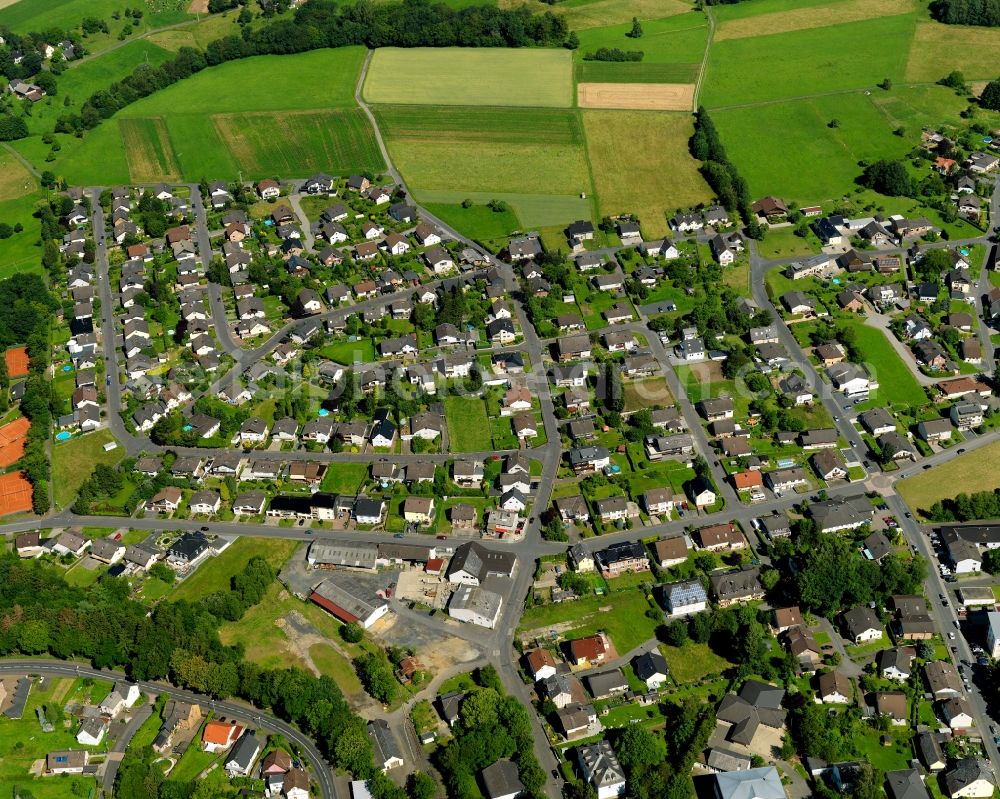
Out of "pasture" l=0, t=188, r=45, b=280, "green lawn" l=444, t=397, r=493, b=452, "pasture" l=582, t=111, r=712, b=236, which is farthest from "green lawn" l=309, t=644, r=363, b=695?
"pasture" l=0, t=188, r=45, b=280

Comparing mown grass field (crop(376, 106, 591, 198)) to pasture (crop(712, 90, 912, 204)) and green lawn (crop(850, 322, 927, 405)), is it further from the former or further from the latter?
green lawn (crop(850, 322, 927, 405))

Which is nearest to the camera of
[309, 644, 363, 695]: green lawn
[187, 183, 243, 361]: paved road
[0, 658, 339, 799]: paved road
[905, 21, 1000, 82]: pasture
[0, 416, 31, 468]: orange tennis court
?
[0, 658, 339, 799]: paved road

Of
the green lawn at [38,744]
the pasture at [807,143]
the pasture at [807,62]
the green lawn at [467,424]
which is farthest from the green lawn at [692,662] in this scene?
the pasture at [807,62]

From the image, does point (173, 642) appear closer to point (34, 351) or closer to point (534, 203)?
point (34, 351)

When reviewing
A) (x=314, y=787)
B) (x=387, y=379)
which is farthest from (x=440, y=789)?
(x=387, y=379)

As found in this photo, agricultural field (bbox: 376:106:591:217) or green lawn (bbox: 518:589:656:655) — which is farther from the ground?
agricultural field (bbox: 376:106:591:217)

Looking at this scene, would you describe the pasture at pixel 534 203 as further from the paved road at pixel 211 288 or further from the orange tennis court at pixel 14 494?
the orange tennis court at pixel 14 494
